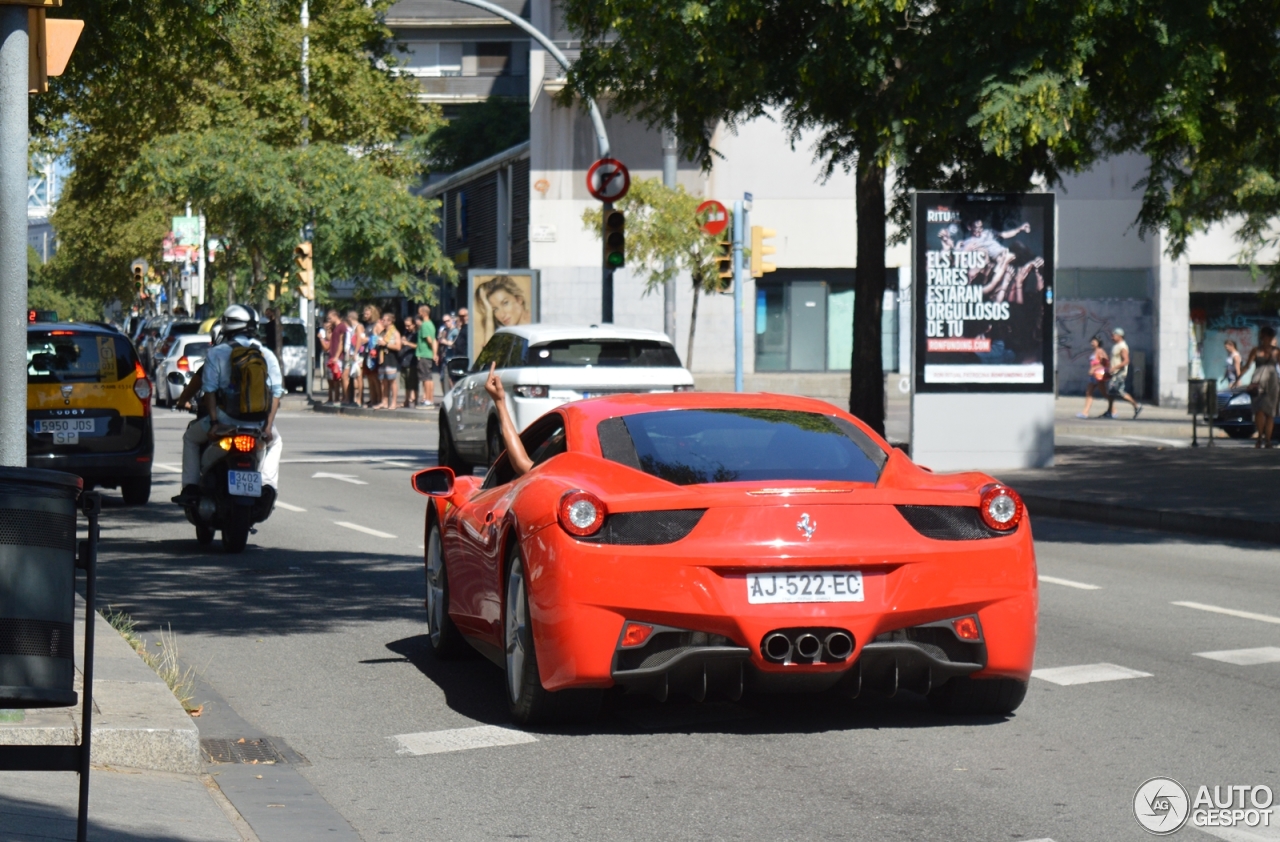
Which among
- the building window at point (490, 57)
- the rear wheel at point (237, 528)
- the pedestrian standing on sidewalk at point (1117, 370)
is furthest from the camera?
the building window at point (490, 57)

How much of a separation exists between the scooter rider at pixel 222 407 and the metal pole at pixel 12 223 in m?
→ 6.15

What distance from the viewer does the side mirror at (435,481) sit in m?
8.62

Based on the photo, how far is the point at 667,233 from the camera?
42.6 m

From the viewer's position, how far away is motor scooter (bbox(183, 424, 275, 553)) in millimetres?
13320

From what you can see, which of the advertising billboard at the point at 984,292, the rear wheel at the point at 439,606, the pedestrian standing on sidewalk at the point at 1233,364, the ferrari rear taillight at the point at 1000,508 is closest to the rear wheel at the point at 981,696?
the ferrari rear taillight at the point at 1000,508

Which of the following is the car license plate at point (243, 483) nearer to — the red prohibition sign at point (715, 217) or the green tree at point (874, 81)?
the green tree at point (874, 81)

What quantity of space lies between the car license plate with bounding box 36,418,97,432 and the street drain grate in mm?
10755

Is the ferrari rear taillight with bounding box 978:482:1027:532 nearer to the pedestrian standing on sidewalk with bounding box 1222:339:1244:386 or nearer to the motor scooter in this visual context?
the motor scooter

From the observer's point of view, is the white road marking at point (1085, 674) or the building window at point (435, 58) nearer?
the white road marking at point (1085, 674)

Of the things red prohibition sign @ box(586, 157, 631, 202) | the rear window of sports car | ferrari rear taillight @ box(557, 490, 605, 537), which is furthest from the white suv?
ferrari rear taillight @ box(557, 490, 605, 537)

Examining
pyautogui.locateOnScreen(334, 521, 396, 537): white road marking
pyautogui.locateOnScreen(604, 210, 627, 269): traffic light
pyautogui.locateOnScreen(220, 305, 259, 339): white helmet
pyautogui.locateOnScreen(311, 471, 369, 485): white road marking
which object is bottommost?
pyautogui.locateOnScreen(334, 521, 396, 537): white road marking

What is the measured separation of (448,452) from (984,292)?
612 cm

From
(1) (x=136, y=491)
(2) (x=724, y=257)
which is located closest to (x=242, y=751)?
(1) (x=136, y=491)

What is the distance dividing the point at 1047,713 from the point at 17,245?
4.29 meters
